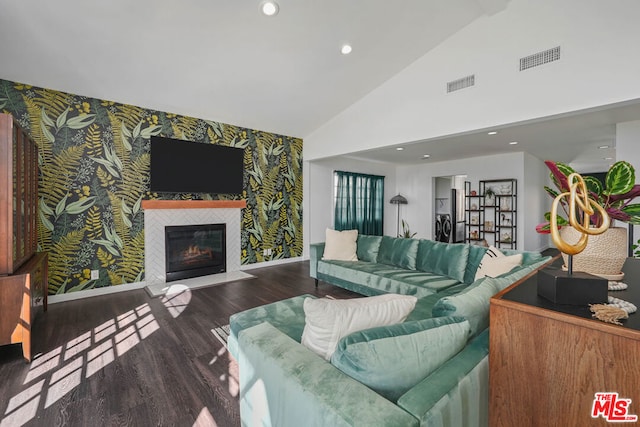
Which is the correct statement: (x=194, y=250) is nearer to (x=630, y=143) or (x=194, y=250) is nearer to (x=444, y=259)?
(x=444, y=259)

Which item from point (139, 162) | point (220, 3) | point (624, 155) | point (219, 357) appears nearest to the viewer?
point (219, 357)

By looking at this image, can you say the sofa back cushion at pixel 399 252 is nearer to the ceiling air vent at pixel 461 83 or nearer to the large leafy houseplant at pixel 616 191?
the ceiling air vent at pixel 461 83

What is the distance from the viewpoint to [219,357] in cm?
235

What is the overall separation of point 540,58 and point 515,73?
230mm

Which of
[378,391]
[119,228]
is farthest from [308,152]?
[378,391]

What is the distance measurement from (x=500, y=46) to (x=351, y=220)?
14.7ft

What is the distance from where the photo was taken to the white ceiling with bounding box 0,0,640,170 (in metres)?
2.76

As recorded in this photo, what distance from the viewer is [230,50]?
337 centimetres

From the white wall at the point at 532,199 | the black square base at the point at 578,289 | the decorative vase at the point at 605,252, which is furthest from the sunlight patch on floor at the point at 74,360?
the white wall at the point at 532,199

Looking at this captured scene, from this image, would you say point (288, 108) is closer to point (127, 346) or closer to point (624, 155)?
point (127, 346)

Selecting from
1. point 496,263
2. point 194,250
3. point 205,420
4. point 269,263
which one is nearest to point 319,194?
point 269,263
